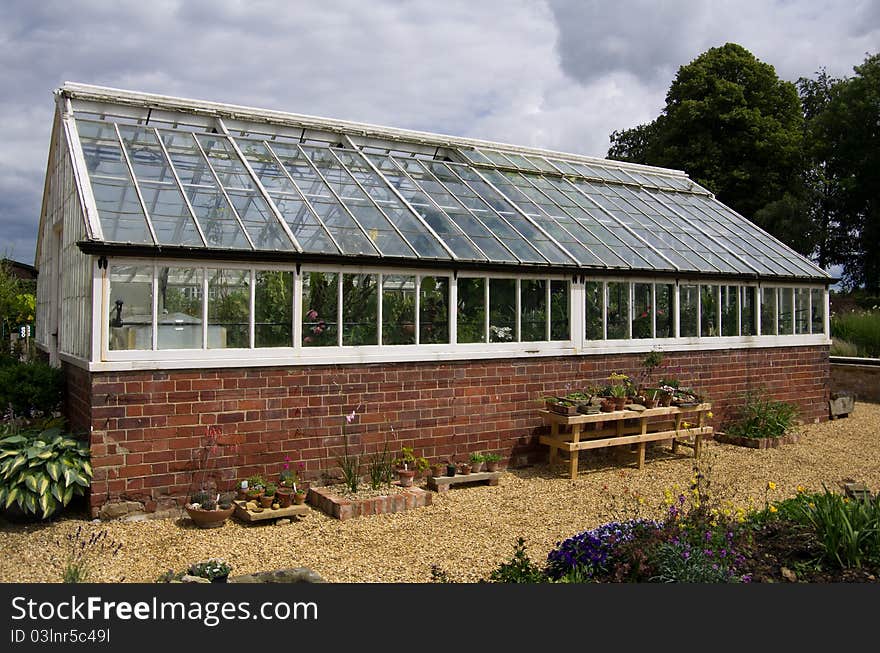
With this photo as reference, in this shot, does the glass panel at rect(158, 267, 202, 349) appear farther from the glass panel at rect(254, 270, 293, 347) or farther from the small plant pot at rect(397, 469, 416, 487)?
the small plant pot at rect(397, 469, 416, 487)

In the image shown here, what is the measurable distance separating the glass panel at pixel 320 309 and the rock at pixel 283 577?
3.56 m

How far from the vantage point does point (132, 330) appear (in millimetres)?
7875

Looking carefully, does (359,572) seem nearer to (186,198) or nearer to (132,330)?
(132,330)

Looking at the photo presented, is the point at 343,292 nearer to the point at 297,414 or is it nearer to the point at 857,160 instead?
the point at 297,414

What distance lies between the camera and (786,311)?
14086 millimetres

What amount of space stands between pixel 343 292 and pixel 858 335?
1659 cm

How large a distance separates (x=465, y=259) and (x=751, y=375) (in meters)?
6.67

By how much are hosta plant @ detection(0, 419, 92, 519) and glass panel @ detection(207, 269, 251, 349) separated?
1.83 meters

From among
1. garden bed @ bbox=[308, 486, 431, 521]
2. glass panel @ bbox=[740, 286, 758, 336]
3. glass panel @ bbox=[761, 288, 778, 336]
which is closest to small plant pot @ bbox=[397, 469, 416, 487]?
garden bed @ bbox=[308, 486, 431, 521]

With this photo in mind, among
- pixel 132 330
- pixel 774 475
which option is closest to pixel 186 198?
pixel 132 330

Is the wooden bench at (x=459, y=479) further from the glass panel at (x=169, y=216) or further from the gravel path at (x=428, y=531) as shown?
the glass panel at (x=169, y=216)

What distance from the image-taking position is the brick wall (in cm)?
771

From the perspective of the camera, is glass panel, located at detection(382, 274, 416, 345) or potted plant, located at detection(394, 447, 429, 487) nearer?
potted plant, located at detection(394, 447, 429, 487)

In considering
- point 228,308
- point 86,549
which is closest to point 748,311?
point 228,308
